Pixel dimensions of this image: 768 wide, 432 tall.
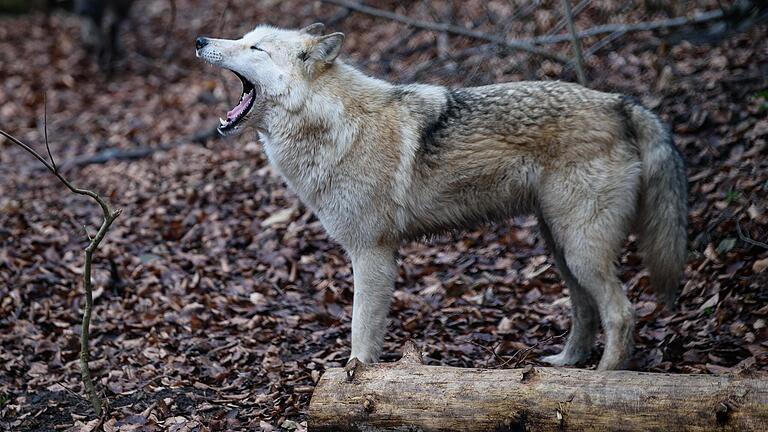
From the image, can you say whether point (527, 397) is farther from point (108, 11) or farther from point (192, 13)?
point (192, 13)

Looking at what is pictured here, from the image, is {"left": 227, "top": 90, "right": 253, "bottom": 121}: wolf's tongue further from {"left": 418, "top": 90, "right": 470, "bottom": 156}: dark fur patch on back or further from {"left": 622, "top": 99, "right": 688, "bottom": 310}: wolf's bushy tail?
{"left": 622, "top": 99, "right": 688, "bottom": 310}: wolf's bushy tail

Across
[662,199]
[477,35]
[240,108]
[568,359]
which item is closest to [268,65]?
[240,108]

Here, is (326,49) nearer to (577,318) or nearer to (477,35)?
(577,318)

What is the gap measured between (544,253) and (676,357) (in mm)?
2059

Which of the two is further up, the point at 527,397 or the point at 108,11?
the point at 108,11

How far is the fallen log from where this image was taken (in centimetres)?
338

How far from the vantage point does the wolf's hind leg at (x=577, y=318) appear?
5.35m

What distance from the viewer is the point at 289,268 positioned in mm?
7254

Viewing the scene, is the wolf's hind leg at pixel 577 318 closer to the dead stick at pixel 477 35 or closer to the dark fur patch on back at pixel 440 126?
the dark fur patch on back at pixel 440 126

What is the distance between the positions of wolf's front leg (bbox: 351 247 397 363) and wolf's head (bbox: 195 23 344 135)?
43.7 inches

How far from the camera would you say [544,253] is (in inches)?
276

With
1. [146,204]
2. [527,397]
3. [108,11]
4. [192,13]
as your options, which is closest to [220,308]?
[146,204]

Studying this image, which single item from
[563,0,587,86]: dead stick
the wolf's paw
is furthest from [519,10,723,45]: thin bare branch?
the wolf's paw

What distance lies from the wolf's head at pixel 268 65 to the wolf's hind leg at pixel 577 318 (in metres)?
1.88
